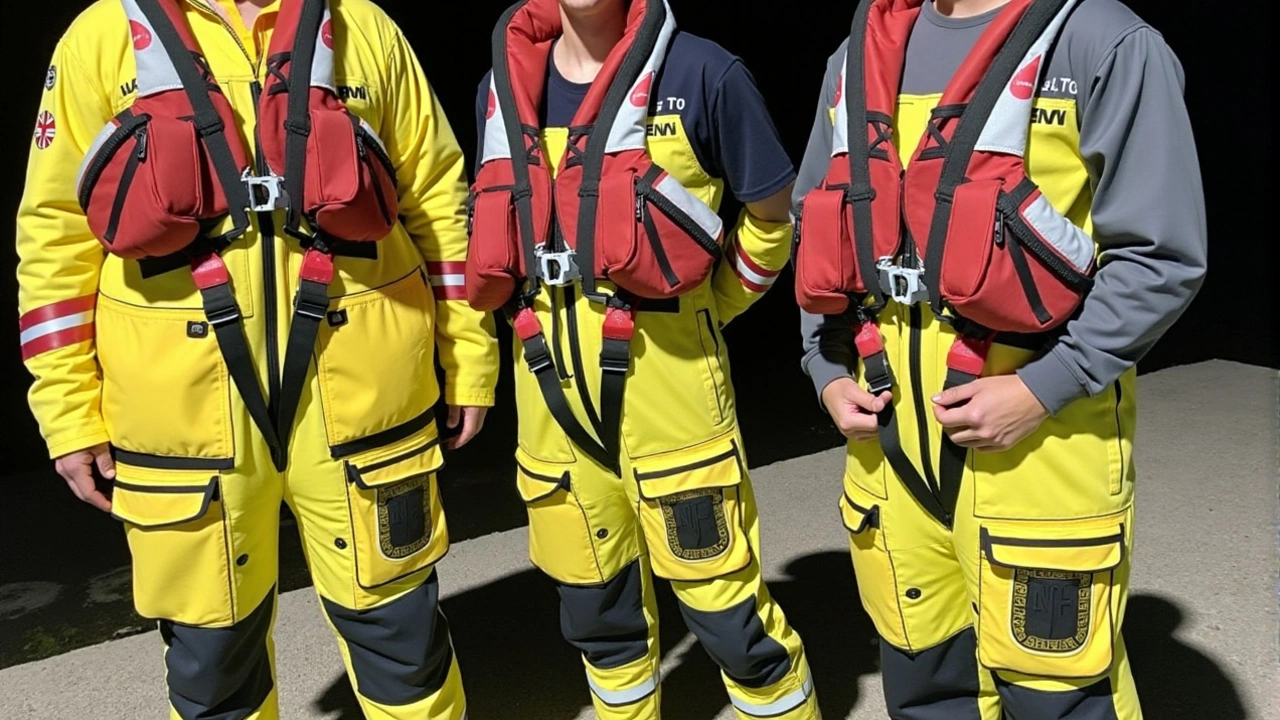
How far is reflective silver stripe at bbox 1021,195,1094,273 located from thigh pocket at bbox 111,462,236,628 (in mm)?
1525

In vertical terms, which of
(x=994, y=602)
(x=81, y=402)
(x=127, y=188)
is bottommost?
(x=994, y=602)

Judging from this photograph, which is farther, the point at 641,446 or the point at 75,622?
the point at 75,622

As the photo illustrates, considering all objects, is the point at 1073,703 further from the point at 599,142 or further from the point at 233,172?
the point at 233,172

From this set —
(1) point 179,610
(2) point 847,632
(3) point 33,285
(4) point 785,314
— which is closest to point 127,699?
(1) point 179,610

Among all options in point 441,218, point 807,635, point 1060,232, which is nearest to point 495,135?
point 441,218

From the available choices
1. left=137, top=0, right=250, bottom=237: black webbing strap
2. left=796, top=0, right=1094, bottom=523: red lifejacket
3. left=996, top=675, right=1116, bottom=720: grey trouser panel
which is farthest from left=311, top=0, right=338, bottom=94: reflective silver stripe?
left=996, top=675, right=1116, bottom=720: grey trouser panel

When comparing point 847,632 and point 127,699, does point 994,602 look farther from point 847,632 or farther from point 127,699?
point 127,699

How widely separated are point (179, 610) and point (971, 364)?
61.4 inches

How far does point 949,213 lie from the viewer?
61.5 inches

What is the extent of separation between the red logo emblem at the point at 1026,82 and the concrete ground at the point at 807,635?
175 centimetres

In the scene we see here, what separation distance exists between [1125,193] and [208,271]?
5.12ft

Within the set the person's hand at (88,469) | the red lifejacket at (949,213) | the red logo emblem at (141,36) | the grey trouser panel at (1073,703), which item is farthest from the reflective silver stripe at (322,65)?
the grey trouser panel at (1073,703)

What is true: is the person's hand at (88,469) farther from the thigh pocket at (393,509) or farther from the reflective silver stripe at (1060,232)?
the reflective silver stripe at (1060,232)

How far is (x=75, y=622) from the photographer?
142 inches
